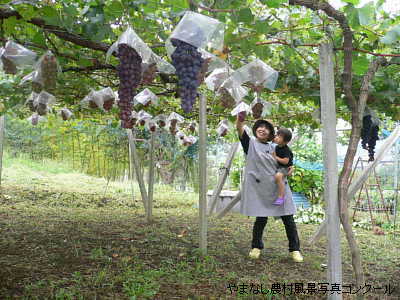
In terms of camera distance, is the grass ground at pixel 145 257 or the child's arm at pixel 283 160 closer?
the grass ground at pixel 145 257

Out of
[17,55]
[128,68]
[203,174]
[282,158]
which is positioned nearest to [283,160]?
[282,158]

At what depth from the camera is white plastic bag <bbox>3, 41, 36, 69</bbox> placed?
204 cm

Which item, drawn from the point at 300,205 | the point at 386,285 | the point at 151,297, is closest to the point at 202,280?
the point at 151,297

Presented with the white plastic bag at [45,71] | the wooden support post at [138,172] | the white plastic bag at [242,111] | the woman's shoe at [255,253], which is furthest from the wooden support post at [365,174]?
the white plastic bag at [45,71]

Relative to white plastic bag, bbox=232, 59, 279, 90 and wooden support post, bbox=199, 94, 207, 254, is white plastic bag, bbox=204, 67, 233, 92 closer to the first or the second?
white plastic bag, bbox=232, 59, 279, 90

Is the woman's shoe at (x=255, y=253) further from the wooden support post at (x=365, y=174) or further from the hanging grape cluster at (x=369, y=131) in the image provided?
the hanging grape cluster at (x=369, y=131)

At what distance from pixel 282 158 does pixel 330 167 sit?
1.46 meters

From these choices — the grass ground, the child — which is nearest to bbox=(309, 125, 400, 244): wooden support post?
the grass ground

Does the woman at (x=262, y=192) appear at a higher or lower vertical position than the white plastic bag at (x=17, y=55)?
lower

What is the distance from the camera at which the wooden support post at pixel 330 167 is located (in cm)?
226

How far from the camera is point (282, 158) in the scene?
3734 mm

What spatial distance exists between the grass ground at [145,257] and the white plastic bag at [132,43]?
1.54 meters

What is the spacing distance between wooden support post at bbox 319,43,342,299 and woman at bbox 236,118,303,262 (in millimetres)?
1317

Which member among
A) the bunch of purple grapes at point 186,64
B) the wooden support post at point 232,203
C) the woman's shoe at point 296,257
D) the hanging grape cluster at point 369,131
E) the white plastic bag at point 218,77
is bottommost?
the woman's shoe at point 296,257
